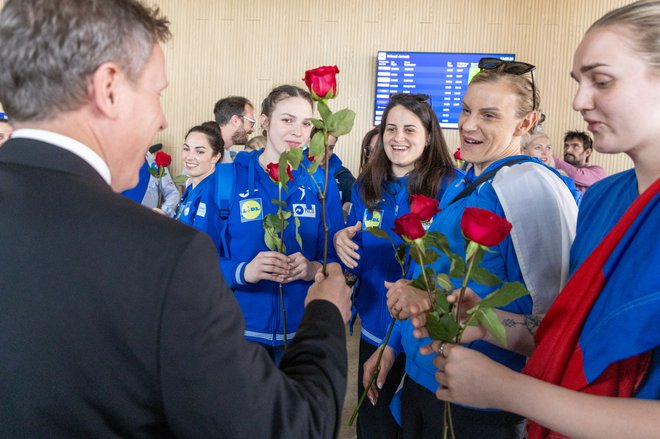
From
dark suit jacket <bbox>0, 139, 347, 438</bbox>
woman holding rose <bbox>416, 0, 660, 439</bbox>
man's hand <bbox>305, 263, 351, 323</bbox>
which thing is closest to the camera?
dark suit jacket <bbox>0, 139, 347, 438</bbox>

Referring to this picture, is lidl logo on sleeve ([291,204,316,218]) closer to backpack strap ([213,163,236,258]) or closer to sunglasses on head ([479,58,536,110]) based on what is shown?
backpack strap ([213,163,236,258])

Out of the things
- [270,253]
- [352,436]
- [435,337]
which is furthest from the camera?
[352,436]

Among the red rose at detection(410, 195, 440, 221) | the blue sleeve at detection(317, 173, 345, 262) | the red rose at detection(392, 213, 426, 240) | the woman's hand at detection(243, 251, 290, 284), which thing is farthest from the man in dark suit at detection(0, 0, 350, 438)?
the blue sleeve at detection(317, 173, 345, 262)

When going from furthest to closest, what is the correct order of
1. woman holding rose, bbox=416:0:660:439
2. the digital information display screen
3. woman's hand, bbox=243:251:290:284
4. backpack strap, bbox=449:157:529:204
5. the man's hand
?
the digital information display screen, woman's hand, bbox=243:251:290:284, backpack strap, bbox=449:157:529:204, the man's hand, woman holding rose, bbox=416:0:660:439

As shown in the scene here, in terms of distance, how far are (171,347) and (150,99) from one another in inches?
16.5

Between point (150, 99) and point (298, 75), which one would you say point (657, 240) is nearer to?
point (150, 99)

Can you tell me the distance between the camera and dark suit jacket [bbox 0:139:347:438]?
706 millimetres

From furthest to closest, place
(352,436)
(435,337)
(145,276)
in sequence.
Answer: (352,436), (435,337), (145,276)

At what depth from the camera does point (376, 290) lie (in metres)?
2.26

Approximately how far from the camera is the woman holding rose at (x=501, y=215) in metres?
1.30

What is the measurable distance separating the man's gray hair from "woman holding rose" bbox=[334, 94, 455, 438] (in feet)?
4.36

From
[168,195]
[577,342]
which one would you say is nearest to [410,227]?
[577,342]

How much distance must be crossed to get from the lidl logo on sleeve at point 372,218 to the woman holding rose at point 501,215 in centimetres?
→ 63

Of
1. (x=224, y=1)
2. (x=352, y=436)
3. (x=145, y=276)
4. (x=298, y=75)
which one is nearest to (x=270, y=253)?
(x=145, y=276)
